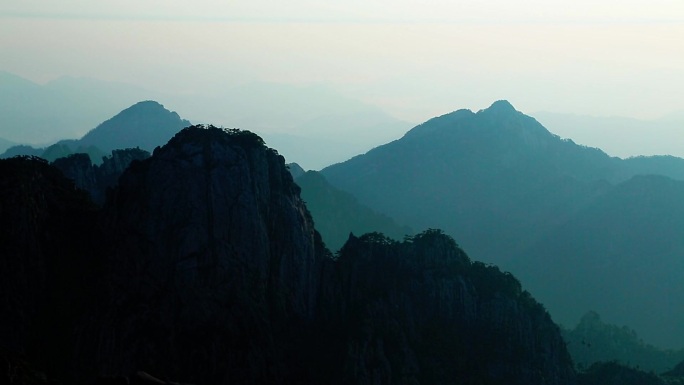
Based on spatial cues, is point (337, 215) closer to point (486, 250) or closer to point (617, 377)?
point (486, 250)

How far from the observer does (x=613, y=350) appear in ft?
430

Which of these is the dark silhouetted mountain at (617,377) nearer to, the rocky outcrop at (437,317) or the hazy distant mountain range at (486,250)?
the hazy distant mountain range at (486,250)

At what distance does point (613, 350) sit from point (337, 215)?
6652cm

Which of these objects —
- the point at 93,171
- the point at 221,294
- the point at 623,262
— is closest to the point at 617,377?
the point at 221,294

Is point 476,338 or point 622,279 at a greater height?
point 622,279

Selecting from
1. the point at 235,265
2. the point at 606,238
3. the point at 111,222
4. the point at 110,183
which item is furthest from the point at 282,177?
the point at 606,238

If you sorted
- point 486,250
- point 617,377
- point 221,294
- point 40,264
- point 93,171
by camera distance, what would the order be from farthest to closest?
point 486,250 → point 93,171 → point 617,377 → point 221,294 → point 40,264

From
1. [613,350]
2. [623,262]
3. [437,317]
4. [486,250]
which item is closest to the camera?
[437,317]

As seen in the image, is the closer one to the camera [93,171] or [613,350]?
[93,171]

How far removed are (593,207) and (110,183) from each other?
10745cm

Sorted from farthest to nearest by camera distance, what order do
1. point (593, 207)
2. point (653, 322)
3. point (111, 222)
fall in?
point (593, 207)
point (653, 322)
point (111, 222)

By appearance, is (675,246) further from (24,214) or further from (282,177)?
(24,214)

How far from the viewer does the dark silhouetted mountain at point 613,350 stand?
422 feet

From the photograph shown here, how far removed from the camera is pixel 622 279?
180875 millimetres
